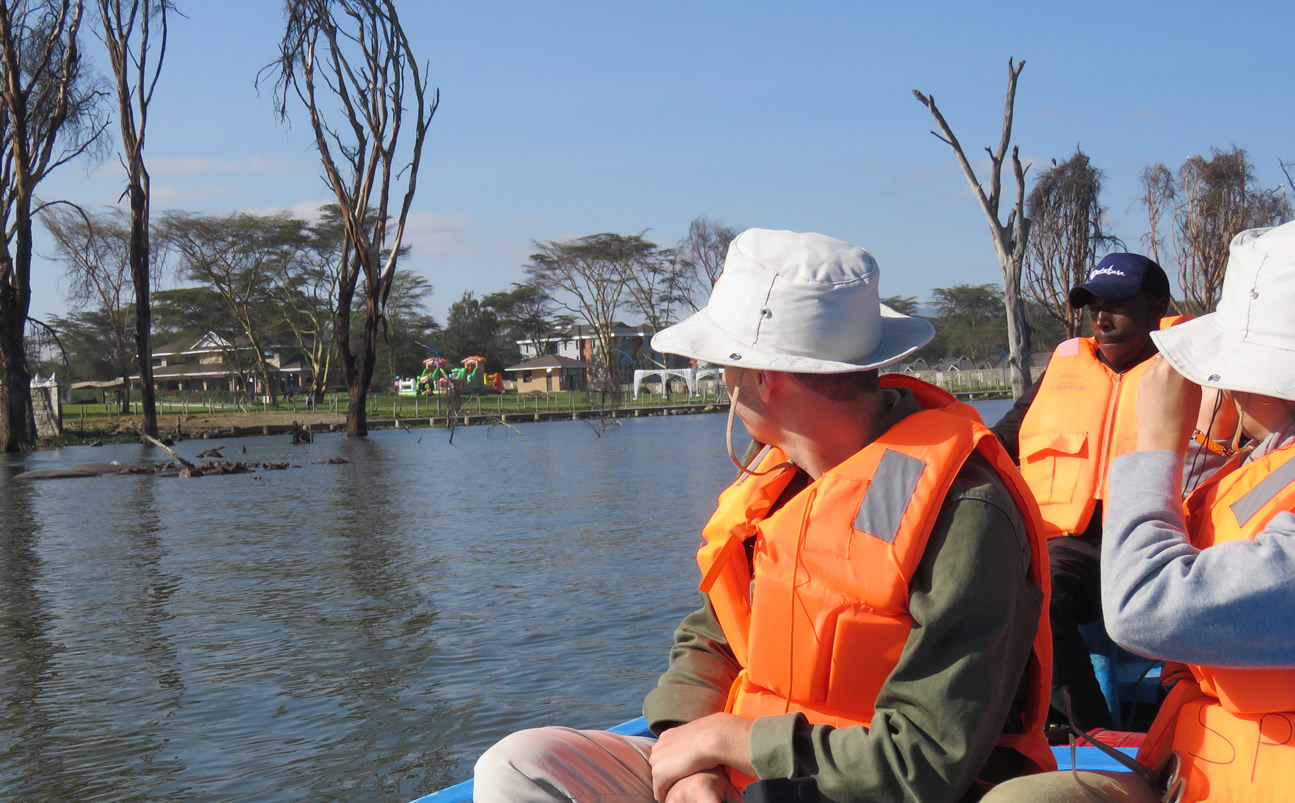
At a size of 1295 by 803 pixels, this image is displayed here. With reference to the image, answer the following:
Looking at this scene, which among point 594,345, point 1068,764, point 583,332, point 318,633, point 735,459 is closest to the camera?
point 735,459

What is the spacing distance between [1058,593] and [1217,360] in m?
1.76

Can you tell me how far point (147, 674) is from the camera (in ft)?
19.9

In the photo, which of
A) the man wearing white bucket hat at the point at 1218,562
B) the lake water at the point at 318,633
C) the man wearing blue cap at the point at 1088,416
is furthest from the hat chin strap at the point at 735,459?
the lake water at the point at 318,633

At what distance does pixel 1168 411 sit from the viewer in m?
1.61

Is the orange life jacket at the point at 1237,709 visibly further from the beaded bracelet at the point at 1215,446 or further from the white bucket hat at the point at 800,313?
the beaded bracelet at the point at 1215,446

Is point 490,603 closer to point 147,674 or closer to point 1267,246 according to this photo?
point 147,674

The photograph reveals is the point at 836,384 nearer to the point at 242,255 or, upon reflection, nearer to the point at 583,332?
the point at 242,255

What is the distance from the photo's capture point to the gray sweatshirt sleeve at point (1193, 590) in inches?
56.1

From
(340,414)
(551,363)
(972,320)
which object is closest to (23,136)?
(340,414)

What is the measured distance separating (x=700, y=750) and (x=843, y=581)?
15.1 inches

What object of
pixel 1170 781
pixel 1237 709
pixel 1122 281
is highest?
pixel 1122 281

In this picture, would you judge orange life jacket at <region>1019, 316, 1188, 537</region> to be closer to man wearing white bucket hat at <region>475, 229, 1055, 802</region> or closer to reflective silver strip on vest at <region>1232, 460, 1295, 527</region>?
man wearing white bucket hat at <region>475, 229, 1055, 802</region>

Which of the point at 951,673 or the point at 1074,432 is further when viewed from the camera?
the point at 1074,432

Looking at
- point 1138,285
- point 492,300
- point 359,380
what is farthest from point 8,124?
point 492,300
